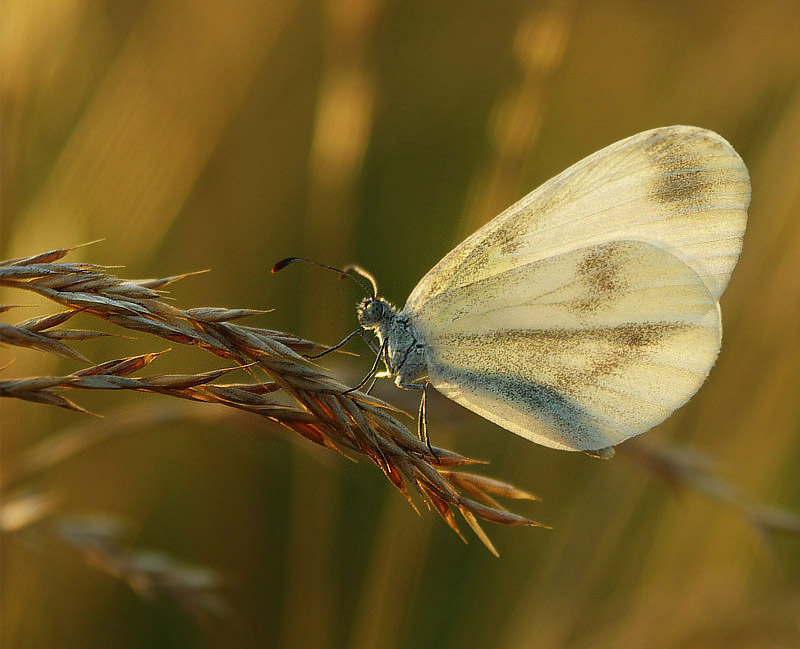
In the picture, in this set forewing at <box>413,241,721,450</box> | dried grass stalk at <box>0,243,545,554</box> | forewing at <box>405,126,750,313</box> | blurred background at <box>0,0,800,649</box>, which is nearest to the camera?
dried grass stalk at <box>0,243,545,554</box>

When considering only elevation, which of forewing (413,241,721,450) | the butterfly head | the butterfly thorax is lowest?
forewing (413,241,721,450)

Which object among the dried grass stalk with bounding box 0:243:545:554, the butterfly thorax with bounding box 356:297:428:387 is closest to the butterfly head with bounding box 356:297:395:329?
the butterfly thorax with bounding box 356:297:428:387

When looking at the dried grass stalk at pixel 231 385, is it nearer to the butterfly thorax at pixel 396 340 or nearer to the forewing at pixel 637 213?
the butterfly thorax at pixel 396 340

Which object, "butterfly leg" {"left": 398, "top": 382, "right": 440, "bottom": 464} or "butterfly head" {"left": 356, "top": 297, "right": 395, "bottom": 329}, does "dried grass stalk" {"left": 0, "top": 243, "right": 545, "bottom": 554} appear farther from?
"butterfly head" {"left": 356, "top": 297, "right": 395, "bottom": 329}

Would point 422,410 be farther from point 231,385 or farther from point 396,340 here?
point 231,385

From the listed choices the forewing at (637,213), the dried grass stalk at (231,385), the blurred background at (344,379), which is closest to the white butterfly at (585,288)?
the forewing at (637,213)

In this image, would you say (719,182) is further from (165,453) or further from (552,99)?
(552,99)

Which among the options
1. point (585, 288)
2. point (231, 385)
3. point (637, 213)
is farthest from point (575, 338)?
point (231, 385)
